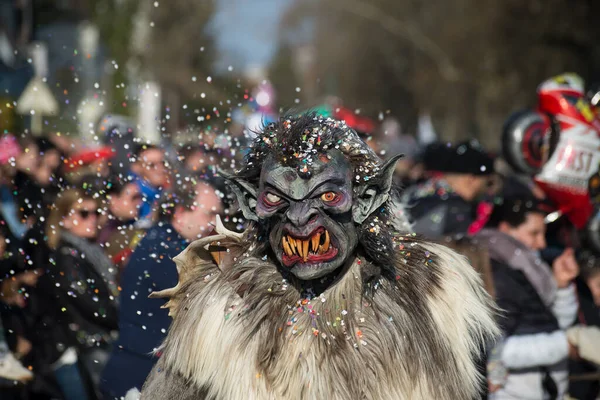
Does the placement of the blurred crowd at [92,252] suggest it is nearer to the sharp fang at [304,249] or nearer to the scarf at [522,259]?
the sharp fang at [304,249]

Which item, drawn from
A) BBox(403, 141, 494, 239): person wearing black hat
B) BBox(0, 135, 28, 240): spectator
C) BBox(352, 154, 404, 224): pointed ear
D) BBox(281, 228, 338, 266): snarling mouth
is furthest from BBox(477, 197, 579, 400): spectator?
BBox(0, 135, 28, 240): spectator

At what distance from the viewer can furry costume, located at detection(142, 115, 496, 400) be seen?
279cm

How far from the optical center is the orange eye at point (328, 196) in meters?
2.80

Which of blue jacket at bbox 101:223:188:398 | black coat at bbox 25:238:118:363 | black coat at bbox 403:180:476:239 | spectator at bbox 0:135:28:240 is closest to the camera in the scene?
blue jacket at bbox 101:223:188:398

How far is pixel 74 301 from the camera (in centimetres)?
426

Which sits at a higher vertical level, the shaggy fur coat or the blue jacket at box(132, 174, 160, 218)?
the blue jacket at box(132, 174, 160, 218)

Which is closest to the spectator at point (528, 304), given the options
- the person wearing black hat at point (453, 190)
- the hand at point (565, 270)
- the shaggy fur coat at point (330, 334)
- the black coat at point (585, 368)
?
the hand at point (565, 270)

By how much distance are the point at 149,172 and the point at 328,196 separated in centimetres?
150

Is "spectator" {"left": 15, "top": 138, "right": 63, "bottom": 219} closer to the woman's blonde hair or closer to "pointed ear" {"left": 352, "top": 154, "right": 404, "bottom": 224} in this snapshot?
the woman's blonde hair

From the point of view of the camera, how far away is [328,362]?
2785 mm

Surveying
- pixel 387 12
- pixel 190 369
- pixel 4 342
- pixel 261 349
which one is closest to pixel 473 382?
pixel 261 349

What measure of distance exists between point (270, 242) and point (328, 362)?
45cm

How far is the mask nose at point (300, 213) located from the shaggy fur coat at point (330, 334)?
265 millimetres

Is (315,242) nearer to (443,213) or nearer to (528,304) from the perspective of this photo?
(528,304)
